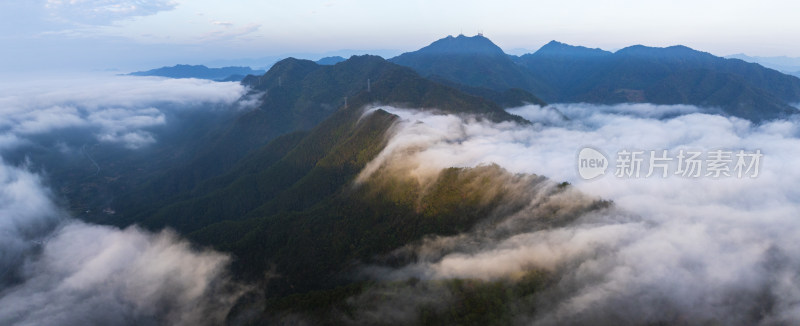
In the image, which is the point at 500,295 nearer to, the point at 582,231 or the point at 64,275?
the point at 582,231

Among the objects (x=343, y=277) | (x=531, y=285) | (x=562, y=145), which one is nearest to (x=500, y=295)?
(x=531, y=285)

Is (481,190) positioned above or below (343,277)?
above

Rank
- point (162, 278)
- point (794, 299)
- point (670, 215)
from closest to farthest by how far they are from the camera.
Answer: point (794, 299), point (670, 215), point (162, 278)

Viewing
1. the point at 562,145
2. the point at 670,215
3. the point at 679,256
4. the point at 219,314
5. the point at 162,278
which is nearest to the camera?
the point at 679,256

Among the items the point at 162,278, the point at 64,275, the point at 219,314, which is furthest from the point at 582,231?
the point at 64,275

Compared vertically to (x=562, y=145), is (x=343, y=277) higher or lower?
lower

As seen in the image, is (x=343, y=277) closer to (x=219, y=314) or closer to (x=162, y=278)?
(x=219, y=314)

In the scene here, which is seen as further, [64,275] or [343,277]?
[64,275]

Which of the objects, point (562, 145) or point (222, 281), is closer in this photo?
point (222, 281)

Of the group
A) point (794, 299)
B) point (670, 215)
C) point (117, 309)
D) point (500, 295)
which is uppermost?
point (670, 215)
